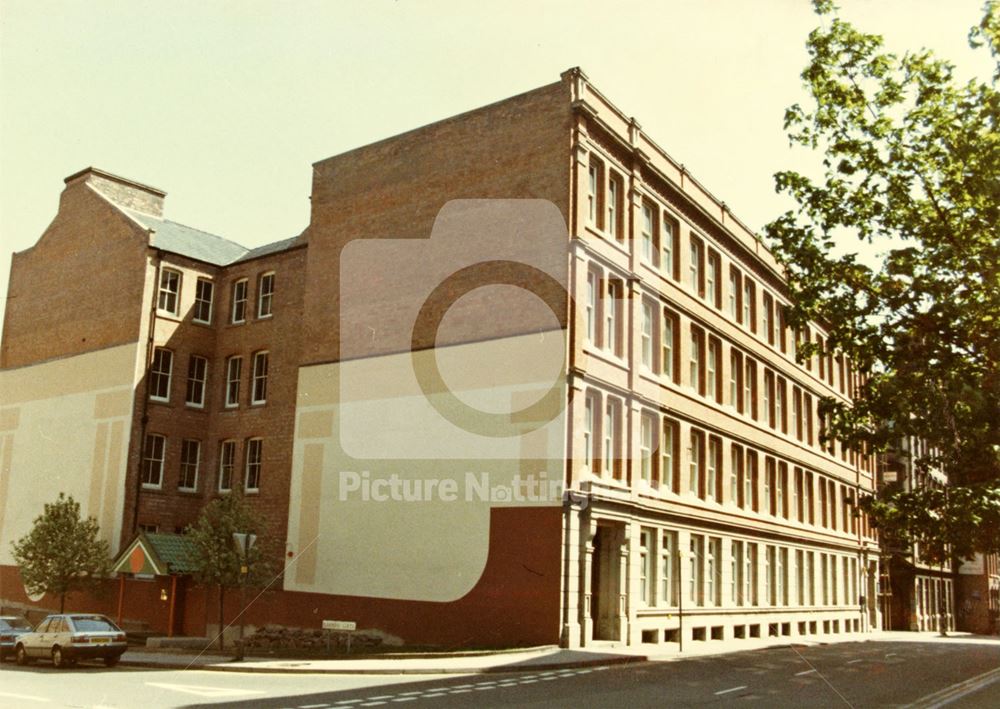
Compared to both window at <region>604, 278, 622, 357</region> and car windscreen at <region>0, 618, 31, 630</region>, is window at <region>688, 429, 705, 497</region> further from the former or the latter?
car windscreen at <region>0, 618, 31, 630</region>

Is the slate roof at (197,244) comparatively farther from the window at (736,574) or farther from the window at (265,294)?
the window at (736,574)

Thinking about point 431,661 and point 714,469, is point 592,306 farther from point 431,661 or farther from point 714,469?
point 431,661

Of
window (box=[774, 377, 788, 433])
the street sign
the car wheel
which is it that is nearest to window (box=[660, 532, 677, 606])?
the street sign

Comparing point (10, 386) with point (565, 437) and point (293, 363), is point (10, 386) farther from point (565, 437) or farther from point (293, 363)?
point (565, 437)

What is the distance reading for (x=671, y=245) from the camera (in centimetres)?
3662

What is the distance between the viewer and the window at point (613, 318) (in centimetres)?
3106

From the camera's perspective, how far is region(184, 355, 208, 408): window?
130ft

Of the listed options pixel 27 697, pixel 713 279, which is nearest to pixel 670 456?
pixel 713 279

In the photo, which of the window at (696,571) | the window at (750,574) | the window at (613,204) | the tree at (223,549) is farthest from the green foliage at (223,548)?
the window at (750,574)

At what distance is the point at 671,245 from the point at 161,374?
815 inches

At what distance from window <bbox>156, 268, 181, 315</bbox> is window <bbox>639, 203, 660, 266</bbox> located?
1908 cm

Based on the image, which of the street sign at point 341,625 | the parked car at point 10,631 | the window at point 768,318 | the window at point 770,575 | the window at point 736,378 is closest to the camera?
the street sign at point 341,625

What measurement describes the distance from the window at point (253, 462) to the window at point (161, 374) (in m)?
3.98

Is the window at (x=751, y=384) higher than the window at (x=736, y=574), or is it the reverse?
the window at (x=751, y=384)
